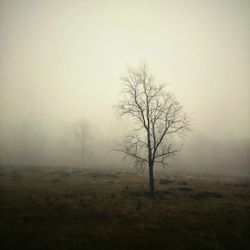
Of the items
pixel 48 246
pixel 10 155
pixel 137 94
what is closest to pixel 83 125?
pixel 10 155

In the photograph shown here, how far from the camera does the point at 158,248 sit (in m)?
11.6

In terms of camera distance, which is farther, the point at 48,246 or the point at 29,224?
the point at 29,224

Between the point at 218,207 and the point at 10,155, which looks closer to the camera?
the point at 218,207

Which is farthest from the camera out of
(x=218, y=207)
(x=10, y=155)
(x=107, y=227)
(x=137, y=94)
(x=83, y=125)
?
(x=10, y=155)

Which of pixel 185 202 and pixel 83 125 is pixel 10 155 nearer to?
pixel 83 125

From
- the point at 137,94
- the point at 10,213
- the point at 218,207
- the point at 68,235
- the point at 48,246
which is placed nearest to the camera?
the point at 48,246

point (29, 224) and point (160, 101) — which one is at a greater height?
point (160, 101)

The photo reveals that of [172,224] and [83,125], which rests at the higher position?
[83,125]

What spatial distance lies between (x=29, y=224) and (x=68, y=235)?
332cm

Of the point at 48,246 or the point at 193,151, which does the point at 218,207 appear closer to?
the point at 48,246

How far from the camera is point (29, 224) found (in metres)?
14.6

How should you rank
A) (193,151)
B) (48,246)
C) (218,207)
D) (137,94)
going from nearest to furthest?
(48,246) → (218,207) → (137,94) → (193,151)

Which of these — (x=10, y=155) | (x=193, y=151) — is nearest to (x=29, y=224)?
(x=10, y=155)

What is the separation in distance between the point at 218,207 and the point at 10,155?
111409 mm
